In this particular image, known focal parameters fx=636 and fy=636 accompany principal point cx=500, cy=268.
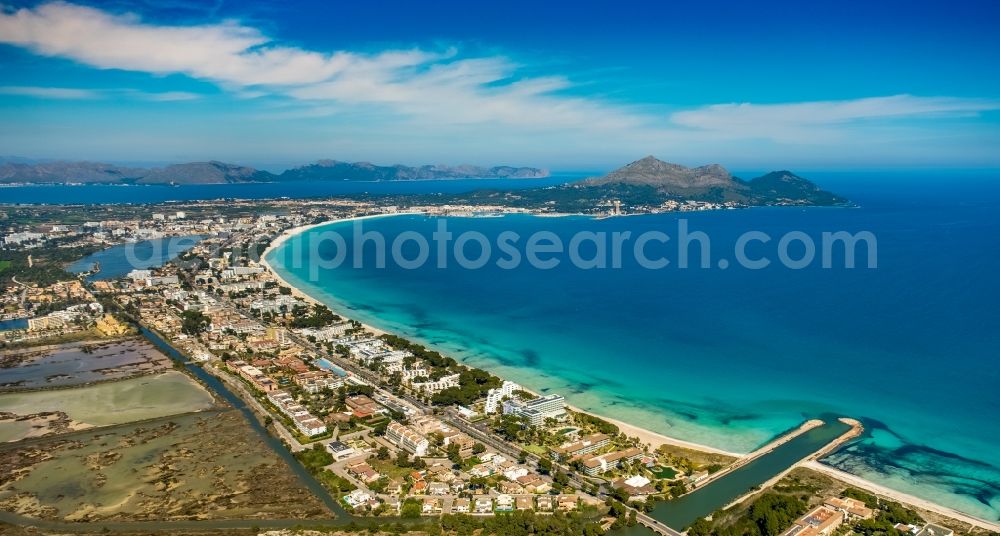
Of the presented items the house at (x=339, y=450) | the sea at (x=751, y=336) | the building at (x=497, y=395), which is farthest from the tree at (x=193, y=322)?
the building at (x=497, y=395)

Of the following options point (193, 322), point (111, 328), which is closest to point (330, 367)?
point (193, 322)

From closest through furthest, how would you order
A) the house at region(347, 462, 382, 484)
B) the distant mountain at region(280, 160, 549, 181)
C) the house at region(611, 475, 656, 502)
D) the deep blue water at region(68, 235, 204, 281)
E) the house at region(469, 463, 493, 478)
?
1. the house at region(611, 475, 656, 502)
2. the house at region(347, 462, 382, 484)
3. the house at region(469, 463, 493, 478)
4. the deep blue water at region(68, 235, 204, 281)
5. the distant mountain at region(280, 160, 549, 181)

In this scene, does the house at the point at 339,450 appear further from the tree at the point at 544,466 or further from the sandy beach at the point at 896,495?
the sandy beach at the point at 896,495

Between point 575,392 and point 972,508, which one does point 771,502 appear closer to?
point 972,508

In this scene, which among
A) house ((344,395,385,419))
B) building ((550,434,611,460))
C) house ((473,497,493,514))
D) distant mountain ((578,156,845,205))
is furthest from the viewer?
distant mountain ((578,156,845,205))

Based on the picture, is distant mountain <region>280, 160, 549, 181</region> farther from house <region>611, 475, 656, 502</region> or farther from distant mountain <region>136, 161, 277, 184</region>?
house <region>611, 475, 656, 502</region>

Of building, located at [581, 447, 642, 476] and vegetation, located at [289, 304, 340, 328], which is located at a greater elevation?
vegetation, located at [289, 304, 340, 328]

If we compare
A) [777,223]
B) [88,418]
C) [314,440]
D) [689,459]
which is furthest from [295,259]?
[777,223]

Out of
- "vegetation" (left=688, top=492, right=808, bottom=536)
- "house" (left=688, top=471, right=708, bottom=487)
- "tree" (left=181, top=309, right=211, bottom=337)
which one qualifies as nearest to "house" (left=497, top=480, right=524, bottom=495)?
"vegetation" (left=688, top=492, right=808, bottom=536)
